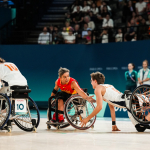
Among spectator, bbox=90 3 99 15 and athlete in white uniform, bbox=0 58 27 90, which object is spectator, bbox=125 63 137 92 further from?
athlete in white uniform, bbox=0 58 27 90

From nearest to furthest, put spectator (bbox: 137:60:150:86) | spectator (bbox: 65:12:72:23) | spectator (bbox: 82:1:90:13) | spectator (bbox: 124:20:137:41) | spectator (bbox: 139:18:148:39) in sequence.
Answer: spectator (bbox: 137:60:150:86)
spectator (bbox: 139:18:148:39)
spectator (bbox: 124:20:137:41)
spectator (bbox: 65:12:72:23)
spectator (bbox: 82:1:90:13)

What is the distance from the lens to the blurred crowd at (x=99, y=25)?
1027cm

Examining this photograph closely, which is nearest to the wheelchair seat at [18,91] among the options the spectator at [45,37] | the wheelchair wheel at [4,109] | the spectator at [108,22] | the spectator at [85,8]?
the wheelchair wheel at [4,109]

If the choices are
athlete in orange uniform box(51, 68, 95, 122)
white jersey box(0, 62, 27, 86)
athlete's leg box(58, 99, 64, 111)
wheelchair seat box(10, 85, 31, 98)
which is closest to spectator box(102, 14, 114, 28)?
athlete in orange uniform box(51, 68, 95, 122)

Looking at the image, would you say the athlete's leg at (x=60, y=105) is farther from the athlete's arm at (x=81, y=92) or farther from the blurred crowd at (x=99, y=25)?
the blurred crowd at (x=99, y=25)

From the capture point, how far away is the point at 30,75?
38.1 feet

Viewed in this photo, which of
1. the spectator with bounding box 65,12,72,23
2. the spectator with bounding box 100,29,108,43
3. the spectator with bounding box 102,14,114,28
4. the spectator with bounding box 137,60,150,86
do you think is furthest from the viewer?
the spectator with bounding box 65,12,72,23

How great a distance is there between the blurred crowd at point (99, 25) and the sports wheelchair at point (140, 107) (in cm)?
505

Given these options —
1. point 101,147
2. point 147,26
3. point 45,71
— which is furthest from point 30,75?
point 101,147

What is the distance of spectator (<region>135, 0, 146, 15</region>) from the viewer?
11080 millimetres

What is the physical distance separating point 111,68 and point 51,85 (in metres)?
2.22

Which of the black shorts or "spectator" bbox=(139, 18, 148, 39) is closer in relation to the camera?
the black shorts

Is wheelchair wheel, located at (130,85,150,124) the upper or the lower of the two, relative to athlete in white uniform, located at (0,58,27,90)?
lower

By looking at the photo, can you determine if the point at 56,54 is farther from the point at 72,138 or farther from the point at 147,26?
the point at 72,138
